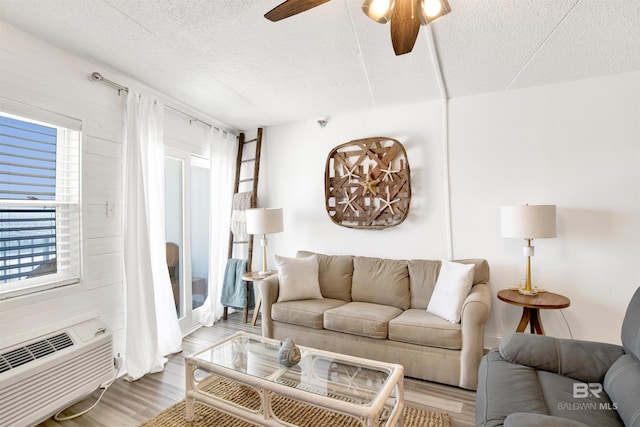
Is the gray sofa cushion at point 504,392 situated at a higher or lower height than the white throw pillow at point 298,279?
lower

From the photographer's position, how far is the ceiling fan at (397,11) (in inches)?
59.4

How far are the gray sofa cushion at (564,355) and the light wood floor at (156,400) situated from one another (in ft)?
2.01

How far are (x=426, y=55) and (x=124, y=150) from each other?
265 centimetres

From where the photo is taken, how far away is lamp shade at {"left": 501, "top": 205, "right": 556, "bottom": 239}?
263 cm

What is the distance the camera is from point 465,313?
243 centimetres

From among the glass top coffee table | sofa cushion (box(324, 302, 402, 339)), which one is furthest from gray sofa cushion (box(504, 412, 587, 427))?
sofa cushion (box(324, 302, 402, 339))

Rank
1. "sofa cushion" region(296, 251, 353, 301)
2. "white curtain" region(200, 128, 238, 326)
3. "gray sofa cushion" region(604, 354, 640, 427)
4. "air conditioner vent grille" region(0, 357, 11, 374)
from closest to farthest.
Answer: "gray sofa cushion" region(604, 354, 640, 427)
"air conditioner vent grille" region(0, 357, 11, 374)
"sofa cushion" region(296, 251, 353, 301)
"white curtain" region(200, 128, 238, 326)

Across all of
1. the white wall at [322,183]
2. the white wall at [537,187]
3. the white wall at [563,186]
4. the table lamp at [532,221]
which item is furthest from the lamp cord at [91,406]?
the table lamp at [532,221]

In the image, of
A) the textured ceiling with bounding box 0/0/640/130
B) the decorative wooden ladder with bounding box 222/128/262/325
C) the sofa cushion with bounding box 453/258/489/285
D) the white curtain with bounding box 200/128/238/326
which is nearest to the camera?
the textured ceiling with bounding box 0/0/640/130

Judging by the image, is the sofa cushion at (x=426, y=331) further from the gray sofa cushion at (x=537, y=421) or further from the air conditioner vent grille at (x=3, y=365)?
the air conditioner vent grille at (x=3, y=365)

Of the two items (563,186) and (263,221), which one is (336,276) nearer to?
(263,221)

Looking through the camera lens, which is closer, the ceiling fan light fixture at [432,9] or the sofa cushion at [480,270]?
the ceiling fan light fixture at [432,9]

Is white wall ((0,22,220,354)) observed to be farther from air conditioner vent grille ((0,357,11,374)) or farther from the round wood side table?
the round wood side table

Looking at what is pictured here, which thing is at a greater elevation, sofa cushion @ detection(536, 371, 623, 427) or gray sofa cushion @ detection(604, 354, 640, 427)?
gray sofa cushion @ detection(604, 354, 640, 427)
